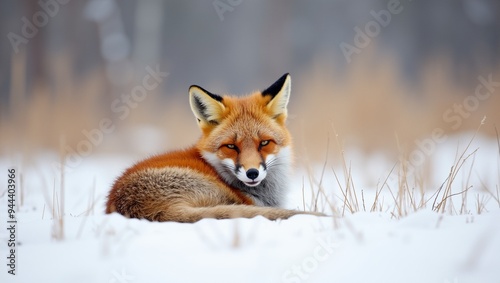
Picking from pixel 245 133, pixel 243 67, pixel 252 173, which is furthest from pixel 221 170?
pixel 243 67

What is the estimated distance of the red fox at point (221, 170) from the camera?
2387 mm

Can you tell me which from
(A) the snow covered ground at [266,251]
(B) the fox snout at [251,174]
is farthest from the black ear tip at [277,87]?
(A) the snow covered ground at [266,251]

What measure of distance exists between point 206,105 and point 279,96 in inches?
20.7

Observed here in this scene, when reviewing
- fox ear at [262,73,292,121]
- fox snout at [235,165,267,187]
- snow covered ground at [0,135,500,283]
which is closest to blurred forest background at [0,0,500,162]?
fox ear at [262,73,292,121]

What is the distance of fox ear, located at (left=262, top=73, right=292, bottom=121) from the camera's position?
10.0 feet

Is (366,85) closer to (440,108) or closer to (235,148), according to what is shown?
(440,108)

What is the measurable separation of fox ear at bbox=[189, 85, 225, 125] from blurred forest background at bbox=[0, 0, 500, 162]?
67 cm

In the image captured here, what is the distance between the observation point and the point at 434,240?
5.74ft

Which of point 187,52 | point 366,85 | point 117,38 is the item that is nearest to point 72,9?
point 117,38

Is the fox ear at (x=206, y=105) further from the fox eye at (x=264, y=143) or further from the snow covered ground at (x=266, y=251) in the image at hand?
the snow covered ground at (x=266, y=251)

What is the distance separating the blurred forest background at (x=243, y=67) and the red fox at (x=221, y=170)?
0.37m

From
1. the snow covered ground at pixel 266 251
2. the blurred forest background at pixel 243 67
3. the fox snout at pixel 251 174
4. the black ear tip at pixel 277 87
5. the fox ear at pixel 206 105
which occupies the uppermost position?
the blurred forest background at pixel 243 67

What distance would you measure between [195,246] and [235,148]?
1077 millimetres

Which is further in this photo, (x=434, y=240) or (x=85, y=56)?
(x=85, y=56)
